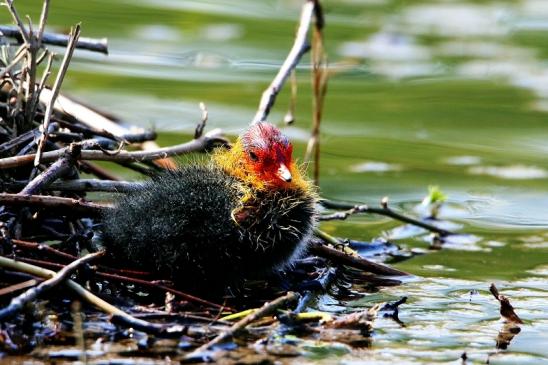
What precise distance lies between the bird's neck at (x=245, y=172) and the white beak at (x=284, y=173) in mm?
49

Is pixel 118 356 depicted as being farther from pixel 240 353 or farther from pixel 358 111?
pixel 358 111

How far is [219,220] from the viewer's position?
451 centimetres

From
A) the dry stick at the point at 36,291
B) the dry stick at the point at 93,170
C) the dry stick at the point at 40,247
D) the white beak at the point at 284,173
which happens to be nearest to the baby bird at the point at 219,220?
the white beak at the point at 284,173

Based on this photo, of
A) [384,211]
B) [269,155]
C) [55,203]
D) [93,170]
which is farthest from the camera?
[384,211]

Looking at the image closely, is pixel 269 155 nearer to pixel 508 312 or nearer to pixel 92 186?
pixel 92 186

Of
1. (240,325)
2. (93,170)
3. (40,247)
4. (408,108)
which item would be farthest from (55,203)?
(408,108)

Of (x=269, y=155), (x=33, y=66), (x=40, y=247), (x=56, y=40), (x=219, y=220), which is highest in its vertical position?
(x=56, y=40)

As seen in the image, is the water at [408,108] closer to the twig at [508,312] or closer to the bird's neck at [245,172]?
the twig at [508,312]

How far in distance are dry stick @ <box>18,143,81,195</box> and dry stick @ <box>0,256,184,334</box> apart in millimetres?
480

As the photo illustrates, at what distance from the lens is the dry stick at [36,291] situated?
3949 millimetres

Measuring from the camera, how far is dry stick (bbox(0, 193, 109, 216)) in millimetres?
4516

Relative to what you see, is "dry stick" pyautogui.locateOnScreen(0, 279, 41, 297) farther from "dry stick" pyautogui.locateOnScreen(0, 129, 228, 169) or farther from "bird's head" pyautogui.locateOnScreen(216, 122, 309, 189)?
"bird's head" pyautogui.locateOnScreen(216, 122, 309, 189)

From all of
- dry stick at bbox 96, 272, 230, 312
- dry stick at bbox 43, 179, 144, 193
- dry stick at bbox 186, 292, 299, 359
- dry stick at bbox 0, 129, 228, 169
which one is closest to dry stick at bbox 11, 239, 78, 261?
dry stick at bbox 96, 272, 230, 312

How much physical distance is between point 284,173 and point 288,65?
1.52 m
